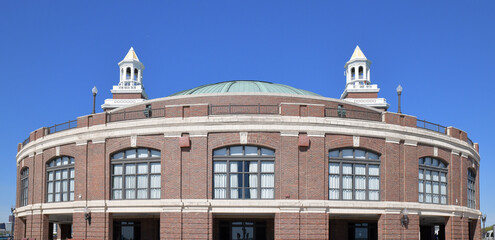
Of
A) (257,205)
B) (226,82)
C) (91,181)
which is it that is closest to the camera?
(257,205)

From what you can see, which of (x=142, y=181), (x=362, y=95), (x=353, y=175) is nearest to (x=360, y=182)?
(x=353, y=175)

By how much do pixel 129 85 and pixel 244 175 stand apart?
43.7 metres

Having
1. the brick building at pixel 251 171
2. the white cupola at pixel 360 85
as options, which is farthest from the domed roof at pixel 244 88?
the white cupola at pixel 360 85

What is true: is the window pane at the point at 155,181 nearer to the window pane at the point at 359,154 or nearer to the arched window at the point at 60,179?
the arched window at the point at 60,179

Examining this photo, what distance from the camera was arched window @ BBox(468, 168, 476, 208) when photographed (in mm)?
45344

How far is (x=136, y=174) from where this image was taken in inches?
1432

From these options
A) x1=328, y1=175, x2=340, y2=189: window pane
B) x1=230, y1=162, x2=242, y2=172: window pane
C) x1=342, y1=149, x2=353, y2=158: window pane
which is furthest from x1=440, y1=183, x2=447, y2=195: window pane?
x1=230, y1=162, x2=242, y2=172: window pane

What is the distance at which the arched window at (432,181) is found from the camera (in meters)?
38.7

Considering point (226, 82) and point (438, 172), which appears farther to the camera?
point (226, 82)

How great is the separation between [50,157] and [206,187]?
13444 millimetres

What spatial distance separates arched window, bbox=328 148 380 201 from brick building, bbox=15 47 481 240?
7 cm

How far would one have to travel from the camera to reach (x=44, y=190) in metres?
41.4

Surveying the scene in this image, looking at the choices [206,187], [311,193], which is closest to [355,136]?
[311,193]

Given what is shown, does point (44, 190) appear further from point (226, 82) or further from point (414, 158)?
point (414, 158)
